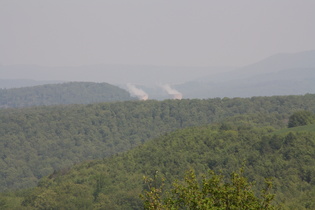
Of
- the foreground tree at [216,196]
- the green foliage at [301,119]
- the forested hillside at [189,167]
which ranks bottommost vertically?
the forested hillside at [189,167]

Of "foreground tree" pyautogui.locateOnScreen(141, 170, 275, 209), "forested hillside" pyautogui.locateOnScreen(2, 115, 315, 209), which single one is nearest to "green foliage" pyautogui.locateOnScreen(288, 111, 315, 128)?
"forested hillside" pyautogui.locateOnScreen(2, 115, 315, 209)

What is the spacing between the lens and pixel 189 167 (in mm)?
91062

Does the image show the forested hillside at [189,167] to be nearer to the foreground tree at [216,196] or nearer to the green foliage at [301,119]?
the green foliage at [301,119]

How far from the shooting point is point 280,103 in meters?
182

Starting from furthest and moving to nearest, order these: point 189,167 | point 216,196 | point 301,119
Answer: point 301,119, point 189,167, point 216,196

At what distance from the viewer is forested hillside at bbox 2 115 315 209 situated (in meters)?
76.7

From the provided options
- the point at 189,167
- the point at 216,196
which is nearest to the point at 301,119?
the point at 189,167

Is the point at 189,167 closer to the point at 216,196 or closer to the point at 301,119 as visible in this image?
the point at 301,119

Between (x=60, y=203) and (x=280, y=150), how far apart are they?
3860cm

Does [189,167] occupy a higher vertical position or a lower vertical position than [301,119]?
Result: lower

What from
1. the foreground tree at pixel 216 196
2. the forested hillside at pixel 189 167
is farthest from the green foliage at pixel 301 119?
the foreground tree at pixel 216 196

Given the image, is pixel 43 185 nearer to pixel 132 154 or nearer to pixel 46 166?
pixel 132 154

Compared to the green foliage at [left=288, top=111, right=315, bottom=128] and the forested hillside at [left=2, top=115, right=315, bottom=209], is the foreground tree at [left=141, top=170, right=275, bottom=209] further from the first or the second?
the green foliage at [left=288, top=111, right=315, bottom=128]

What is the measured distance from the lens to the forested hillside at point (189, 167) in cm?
7669
